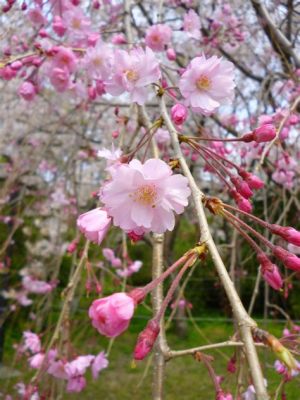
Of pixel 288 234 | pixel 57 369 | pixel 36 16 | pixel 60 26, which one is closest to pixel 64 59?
pixel 60 26

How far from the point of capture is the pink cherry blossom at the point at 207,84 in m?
1.09

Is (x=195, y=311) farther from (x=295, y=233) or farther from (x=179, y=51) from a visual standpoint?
(x=295, y=233)

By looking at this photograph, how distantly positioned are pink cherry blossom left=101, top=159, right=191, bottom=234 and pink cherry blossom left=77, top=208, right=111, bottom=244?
→ 0.03 metres

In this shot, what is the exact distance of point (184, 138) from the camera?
0.89 m

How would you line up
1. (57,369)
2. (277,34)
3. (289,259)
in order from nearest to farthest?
1. (289,259)
2. (57,369)
3. (277,34)

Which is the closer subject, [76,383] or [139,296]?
[139,296]

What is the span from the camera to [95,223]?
813 mm

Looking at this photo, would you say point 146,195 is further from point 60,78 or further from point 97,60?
point 60,78

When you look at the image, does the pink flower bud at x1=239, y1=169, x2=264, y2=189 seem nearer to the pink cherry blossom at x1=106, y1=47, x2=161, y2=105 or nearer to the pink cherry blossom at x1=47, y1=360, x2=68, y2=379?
the pink cherry blossom at x1=106, y1=47, x2=161, y2=105

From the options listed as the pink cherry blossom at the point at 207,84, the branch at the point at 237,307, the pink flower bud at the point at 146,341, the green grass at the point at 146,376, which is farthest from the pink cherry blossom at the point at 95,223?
the green grass at the point at 146,376

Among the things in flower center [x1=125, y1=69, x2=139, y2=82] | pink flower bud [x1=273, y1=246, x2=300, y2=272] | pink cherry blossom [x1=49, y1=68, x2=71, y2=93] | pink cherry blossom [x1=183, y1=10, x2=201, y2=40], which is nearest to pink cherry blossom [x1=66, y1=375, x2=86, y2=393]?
pink cherry blossom [x1=49, y1=68, x2=71, y2=93]

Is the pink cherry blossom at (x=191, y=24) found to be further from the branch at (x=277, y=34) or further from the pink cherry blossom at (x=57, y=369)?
the pink cherry blossom at (x=57, y=369)

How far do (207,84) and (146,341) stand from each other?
Result: 2.23ft

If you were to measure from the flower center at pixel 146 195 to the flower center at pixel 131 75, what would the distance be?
0.43 metres
